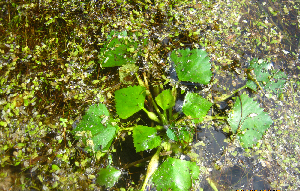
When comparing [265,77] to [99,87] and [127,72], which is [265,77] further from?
[99,87]

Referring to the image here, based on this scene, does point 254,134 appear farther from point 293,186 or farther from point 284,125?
point 293,186

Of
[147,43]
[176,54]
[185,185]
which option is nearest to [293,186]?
[185,185]

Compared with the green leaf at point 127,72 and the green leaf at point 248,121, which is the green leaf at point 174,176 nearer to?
the green leaf at point 248,121

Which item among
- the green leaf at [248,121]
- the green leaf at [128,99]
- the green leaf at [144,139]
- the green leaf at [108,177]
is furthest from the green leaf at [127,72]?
the green leaf at [248,121]

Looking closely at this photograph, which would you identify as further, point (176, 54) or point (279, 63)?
point (279, 63)

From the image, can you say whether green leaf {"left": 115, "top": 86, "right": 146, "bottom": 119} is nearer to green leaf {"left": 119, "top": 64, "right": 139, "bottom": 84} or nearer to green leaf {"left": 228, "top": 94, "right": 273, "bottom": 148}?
green leaf {"left": 119, "top": 64, "right": 139, "bottom": 84}

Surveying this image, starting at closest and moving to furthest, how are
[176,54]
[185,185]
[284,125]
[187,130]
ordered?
[185,185] → [187,130] → [176,54] → [284,125]
